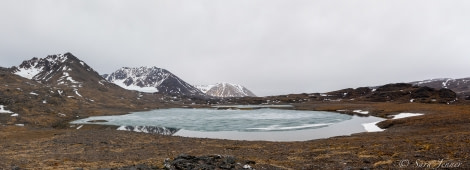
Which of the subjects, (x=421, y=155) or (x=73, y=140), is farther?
(x=73, y=140)

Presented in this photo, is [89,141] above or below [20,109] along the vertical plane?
below

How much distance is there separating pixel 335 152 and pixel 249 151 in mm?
11497

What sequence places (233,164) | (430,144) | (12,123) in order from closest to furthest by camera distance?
(233,164) → (430,144) → (12,123)

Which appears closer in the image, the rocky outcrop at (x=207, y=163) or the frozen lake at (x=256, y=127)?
the rocky outcrop at (x=207, y=163)

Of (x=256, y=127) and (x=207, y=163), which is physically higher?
(x=207, y=163)

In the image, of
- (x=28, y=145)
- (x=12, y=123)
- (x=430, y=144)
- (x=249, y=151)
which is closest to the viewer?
(x=430, y=144)

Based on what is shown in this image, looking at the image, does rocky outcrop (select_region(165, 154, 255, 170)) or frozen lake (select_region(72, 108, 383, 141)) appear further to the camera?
frozen lake (select_region(72, 108, 383, 141))

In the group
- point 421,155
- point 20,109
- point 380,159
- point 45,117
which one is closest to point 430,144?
point 421,155

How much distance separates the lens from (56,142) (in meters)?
55.7

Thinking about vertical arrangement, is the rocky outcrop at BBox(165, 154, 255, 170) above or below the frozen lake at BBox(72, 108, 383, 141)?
above

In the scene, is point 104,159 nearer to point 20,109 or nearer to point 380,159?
point 380,159

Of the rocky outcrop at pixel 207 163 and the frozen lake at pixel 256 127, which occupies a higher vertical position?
the rocky outcrop at pixel 207 163

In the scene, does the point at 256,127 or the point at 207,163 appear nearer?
the point at 207,163

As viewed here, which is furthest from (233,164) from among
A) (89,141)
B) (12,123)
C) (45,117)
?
(45,117)
